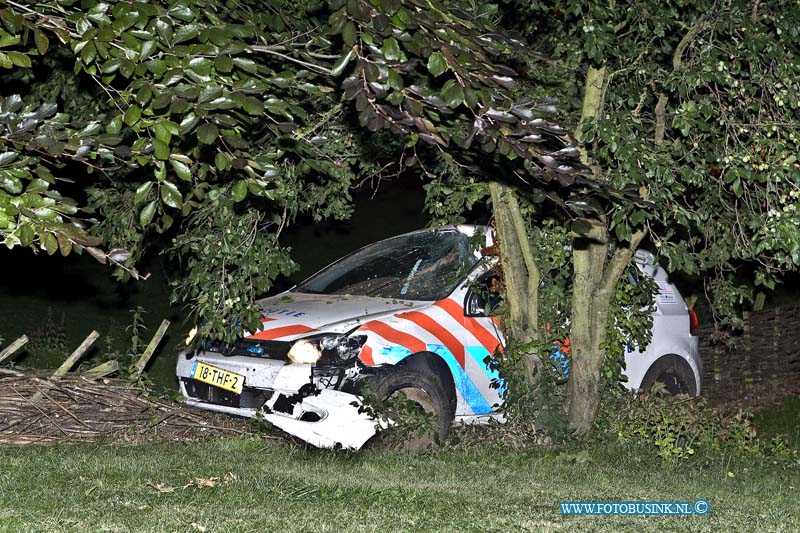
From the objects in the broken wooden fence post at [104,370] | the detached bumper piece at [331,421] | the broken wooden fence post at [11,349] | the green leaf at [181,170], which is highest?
the green leaf at [181,170]

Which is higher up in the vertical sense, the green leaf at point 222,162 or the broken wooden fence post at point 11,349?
the green leaf at point 222,162

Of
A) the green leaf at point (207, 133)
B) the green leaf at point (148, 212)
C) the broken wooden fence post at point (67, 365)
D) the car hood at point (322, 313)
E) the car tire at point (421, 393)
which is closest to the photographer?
the green leaf at point (207, 133)

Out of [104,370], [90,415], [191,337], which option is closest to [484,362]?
[191,337]

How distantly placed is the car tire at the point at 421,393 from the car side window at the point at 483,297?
2.37ft

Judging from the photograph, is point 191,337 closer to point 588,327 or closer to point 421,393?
point 421,393

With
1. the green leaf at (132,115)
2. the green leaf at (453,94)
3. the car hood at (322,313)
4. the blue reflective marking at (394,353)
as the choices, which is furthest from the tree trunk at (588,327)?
the green leaf at (132,115)

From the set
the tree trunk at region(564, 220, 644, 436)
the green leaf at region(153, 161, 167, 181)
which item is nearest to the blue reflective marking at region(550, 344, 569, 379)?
the tree trunk at region(564, 220, 644, 436)

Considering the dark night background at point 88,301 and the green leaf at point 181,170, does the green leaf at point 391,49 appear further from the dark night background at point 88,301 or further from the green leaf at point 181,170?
the dark night background at point 88,301

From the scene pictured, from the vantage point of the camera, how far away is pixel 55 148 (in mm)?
3611

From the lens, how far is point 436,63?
11.3 ft

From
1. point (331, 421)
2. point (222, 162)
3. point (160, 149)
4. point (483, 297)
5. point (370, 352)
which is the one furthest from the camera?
point (483, 297)

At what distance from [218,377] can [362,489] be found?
83.7 inches

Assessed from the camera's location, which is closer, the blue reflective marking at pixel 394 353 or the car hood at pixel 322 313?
the blue reflective marking at pixel 394 353

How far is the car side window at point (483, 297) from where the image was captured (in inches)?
299
